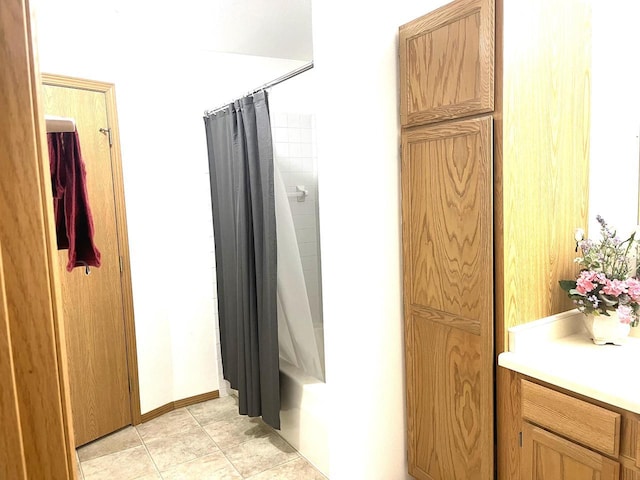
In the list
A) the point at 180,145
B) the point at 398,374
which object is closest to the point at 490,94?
the point at 398,374

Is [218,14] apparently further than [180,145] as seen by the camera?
No

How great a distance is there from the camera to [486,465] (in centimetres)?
184

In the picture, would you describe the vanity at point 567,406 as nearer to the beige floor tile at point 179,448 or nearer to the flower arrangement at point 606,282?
the flower arrangement at point 606,282

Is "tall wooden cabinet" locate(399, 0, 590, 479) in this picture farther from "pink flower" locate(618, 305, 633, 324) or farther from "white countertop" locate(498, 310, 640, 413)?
"pink flower" locate(618, 305, 633, 324)

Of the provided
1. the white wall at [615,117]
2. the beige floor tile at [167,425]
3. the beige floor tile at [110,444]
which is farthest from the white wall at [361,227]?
the beige floor tile at [110,444]

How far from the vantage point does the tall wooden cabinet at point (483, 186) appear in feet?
5.52

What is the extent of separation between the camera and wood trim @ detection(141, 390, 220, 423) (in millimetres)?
3065

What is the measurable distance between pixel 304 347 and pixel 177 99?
1783 mm

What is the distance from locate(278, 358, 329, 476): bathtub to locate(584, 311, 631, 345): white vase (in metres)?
1.27

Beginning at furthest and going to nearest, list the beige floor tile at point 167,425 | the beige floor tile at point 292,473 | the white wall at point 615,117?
the beige floor tile at point 167,425, the beige floor tile at point 292,473, the white wall at point 615,117

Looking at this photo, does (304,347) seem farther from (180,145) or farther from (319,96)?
(180,145)

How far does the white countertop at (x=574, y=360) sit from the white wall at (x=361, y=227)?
22.6 inches

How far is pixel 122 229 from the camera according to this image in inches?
112

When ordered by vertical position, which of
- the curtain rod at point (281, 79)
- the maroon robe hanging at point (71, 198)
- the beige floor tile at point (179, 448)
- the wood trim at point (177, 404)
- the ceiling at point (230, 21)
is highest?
the ceiling at point (230, 21)
